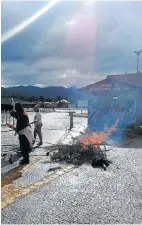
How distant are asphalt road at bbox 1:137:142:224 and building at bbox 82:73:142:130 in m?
13.6

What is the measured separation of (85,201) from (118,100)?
1735 cm

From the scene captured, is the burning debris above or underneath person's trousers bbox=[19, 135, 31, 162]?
underneath

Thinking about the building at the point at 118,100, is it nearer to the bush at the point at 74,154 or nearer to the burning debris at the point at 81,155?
the burning debris at the point at 81,155

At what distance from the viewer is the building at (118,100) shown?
23.0m

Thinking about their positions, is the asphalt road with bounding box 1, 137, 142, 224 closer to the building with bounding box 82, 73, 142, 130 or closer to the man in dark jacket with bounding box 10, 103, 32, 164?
the man in dark jacket with bounding box 10, 103, 32, 164

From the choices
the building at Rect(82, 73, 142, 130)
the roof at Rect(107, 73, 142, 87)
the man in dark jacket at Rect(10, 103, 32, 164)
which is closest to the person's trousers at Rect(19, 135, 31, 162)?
the man in dark jacket at Rect(10, 103, 32, 164)

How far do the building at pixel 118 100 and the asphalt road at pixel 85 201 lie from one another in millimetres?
13613

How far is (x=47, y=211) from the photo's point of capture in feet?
19.9

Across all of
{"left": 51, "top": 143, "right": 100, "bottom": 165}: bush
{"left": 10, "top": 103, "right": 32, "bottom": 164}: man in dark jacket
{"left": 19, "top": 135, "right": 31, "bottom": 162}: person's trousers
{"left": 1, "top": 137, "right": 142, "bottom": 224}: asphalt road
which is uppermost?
{"left": 10, "top": 103, "right": 32, "bottom": 164}: man in dark jacket

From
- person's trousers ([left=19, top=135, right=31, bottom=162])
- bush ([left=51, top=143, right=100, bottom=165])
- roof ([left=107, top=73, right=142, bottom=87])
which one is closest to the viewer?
person's trousers ([left=19, top=135, right=31, bottom=162])

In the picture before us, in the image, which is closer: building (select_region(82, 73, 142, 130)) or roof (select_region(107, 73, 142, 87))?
building (select_region(82, 73, 142, 130))

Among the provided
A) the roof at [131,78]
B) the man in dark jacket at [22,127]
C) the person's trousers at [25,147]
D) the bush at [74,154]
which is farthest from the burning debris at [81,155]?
the roof at [131,78]

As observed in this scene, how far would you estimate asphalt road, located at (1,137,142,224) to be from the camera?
226 inches

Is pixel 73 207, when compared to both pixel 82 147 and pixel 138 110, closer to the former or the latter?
pixel 82 147
